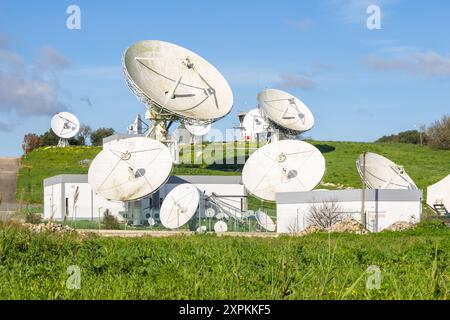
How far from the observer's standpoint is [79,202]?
176 feet

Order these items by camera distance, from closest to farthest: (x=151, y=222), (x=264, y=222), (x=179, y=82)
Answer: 1. (x=264, y=222)
2. (x=151, y=222)
3. (x=179, y=82)

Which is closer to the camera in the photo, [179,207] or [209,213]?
[179,207]

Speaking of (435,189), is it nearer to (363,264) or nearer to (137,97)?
(137,97)

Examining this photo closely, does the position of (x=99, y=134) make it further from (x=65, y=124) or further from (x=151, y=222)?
(x=151, y=222)

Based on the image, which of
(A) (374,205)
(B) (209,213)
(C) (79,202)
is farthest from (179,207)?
(C) (79,202)

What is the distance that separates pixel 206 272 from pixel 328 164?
241 feet

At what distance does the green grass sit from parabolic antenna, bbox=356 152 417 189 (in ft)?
91.0

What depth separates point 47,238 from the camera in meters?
19.0

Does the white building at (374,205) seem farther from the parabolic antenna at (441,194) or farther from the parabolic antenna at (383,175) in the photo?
the parabolic antenna at (441,194)

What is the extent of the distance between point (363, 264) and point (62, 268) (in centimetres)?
651

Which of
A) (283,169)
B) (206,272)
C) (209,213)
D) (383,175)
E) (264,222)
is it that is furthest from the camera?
(209,213)

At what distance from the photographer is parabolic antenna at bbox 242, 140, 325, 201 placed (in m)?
48.8

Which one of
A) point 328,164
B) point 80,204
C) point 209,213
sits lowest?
point 209,213

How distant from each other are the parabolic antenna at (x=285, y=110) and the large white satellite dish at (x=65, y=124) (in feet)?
91.1
